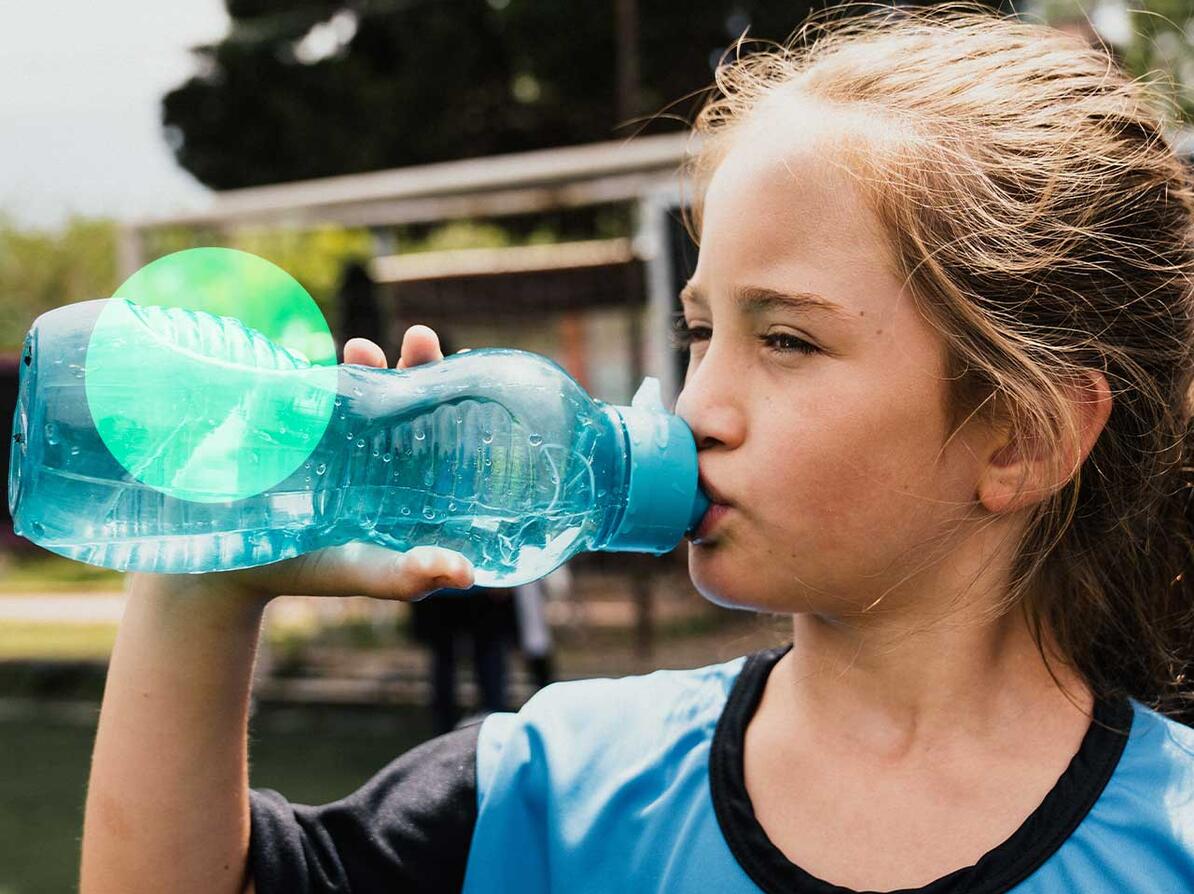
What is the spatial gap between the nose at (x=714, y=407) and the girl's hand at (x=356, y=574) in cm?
30

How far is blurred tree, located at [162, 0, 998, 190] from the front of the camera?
569 inches

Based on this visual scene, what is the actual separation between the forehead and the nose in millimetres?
92

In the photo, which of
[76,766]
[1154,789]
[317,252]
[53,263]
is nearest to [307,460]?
[1154,789]

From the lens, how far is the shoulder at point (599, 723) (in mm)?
1256

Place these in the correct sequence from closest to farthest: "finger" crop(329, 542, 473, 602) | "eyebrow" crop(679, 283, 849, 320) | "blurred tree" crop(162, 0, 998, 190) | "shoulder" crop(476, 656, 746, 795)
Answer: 1. "finger" crop(329, 542, 473, 602)
2. "eyebrow" crop(679, 283, 849, 320)
3. "shoulder" crop(476, 656, 746, 795)
4. "blurred tree" crop(162, 0, 998, 190)

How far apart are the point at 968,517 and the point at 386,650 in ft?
23.0

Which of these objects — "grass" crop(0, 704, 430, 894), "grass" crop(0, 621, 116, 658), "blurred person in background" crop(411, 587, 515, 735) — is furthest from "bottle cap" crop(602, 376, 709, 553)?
"grass" crop(0, 621, 116, 658)

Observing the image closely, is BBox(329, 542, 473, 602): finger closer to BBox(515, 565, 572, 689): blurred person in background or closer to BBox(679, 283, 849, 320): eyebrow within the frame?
BBox(679, 283, 849, 320): eyebrow

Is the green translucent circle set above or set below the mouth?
above

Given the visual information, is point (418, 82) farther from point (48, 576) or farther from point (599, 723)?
point (599, 723)

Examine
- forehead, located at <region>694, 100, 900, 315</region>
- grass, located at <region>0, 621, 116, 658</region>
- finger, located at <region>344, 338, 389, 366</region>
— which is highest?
forehead, located at <region>694, 100, 900, 315</region>

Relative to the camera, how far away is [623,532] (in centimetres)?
118

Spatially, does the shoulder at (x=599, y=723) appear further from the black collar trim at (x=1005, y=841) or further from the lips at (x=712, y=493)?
the lips at (x=712, y=493)

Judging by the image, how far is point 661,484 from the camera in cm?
114
